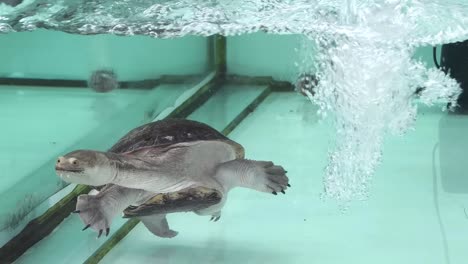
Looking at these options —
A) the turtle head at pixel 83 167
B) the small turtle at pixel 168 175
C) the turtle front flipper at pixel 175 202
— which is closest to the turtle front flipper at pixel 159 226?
the small turtle at pixel 168 175

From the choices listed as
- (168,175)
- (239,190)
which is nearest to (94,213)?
(168,175)

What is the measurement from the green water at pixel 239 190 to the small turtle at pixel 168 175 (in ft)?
0.70

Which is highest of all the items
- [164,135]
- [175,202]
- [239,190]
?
[164,135]

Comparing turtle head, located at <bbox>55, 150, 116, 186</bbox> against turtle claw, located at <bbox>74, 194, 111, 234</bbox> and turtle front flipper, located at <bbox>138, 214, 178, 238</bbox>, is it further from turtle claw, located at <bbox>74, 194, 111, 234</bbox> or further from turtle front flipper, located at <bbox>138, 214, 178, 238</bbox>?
turtle front flipper, located at <bbox>138, 214, 178, 238</bbox>

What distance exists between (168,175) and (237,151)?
0.33 meters

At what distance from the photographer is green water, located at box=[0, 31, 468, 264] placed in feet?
5.34

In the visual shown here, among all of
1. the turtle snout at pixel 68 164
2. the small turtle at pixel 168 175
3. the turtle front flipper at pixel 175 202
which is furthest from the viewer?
the turtle front flipper at pixel 175 202

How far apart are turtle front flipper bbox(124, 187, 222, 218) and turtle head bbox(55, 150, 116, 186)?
0.29 m

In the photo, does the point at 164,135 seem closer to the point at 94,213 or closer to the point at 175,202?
the point at 175,202

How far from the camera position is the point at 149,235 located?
177 cm

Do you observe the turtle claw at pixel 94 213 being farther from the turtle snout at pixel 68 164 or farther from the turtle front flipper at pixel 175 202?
the turtle snout at pixel 68 164

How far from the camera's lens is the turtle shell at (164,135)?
4.61 ft

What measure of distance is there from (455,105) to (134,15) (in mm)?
1689

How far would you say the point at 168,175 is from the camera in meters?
1.33
